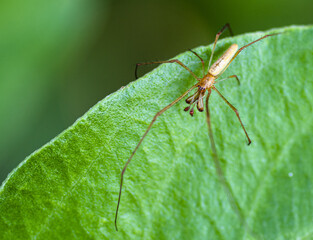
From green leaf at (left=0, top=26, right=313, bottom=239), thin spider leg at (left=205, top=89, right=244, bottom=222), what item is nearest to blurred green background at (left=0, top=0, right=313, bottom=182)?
green leaf at (left=0, top=26, right=313, bottom=239)

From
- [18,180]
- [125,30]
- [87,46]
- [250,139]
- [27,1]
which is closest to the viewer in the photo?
[18,180]

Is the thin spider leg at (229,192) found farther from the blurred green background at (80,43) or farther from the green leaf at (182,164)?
the blurred green background at (80,43)

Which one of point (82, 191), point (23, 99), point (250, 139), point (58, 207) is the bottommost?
point (58, 207)

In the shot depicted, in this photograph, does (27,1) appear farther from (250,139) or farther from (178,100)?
(250,139)

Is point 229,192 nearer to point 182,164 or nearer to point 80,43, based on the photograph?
point 182,164

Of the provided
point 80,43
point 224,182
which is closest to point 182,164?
point 224,182

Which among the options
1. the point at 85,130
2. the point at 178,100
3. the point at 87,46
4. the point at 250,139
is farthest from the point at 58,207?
the point at 87,46
